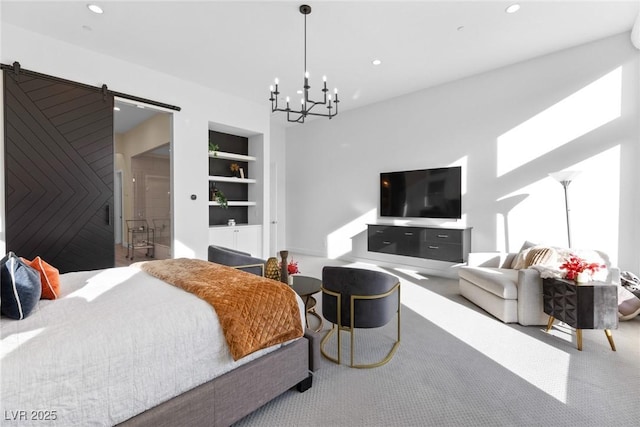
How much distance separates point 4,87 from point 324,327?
13.8 feet

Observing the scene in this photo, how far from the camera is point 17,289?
1411mm

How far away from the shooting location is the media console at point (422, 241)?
443cm

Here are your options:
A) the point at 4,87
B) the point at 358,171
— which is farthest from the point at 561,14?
the point at 4,87

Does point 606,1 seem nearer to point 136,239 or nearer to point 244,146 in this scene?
point 244,146

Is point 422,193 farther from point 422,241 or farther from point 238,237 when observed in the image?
point 238,237

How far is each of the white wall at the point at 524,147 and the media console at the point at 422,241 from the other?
35 cm

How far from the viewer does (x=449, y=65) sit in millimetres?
4168

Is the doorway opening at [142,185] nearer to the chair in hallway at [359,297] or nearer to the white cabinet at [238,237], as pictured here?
the white cabinet at [238,237]

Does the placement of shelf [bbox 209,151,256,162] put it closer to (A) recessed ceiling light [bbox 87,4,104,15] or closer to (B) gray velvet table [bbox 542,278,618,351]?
(A) recessed ceiling light [bbox 87,4,104,15]

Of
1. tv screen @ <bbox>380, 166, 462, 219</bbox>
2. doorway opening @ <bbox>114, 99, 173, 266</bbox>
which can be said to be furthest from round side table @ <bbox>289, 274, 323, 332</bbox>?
doorway opening @ <bbox>114, 99, 173, 266</bbox>

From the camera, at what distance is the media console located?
4434 mm

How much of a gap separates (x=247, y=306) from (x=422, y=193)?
4126 millimetres

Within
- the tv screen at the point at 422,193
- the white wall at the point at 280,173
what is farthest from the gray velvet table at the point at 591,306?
the white wall at the point at 280,173

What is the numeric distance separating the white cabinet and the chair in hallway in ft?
10.7
